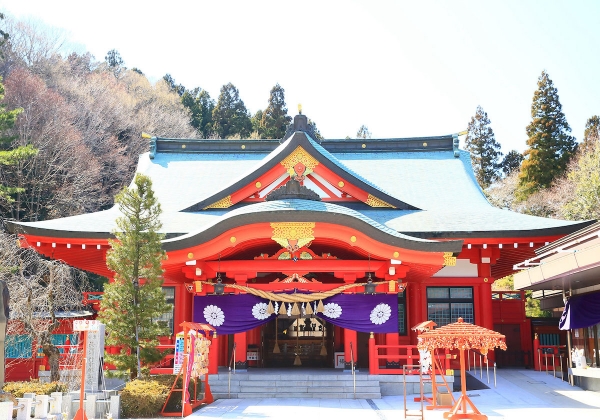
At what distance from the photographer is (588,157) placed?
3525 centimetres

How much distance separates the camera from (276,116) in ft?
180

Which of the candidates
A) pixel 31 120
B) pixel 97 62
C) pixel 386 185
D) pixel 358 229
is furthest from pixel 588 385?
pixel 97 62

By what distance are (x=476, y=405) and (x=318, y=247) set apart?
547 centimetres

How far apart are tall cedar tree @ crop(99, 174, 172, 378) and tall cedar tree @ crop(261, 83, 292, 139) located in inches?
1567

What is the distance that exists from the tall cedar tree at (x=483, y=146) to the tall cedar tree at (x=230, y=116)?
66.0 feet

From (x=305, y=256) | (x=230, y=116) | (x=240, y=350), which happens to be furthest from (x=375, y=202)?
(x=230, y=116)

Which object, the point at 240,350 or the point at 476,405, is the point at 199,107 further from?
the point at 476,405

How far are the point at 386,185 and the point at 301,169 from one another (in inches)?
154

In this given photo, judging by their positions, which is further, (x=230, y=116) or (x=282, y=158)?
(x=230, y=116)

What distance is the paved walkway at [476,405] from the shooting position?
11312mm

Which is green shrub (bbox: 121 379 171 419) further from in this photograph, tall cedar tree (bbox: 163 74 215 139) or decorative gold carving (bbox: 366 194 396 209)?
tall cedar tree (bbox: 163 74 215 139)

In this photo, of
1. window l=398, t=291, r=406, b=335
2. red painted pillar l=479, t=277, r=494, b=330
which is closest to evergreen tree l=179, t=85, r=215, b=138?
window l=398, t=291, r=406, b=335

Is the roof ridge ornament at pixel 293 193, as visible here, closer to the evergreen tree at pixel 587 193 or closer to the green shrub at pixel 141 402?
the green shrub at pixel 141 402

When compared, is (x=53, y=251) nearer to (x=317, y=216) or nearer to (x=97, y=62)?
(x=317, y=216)
